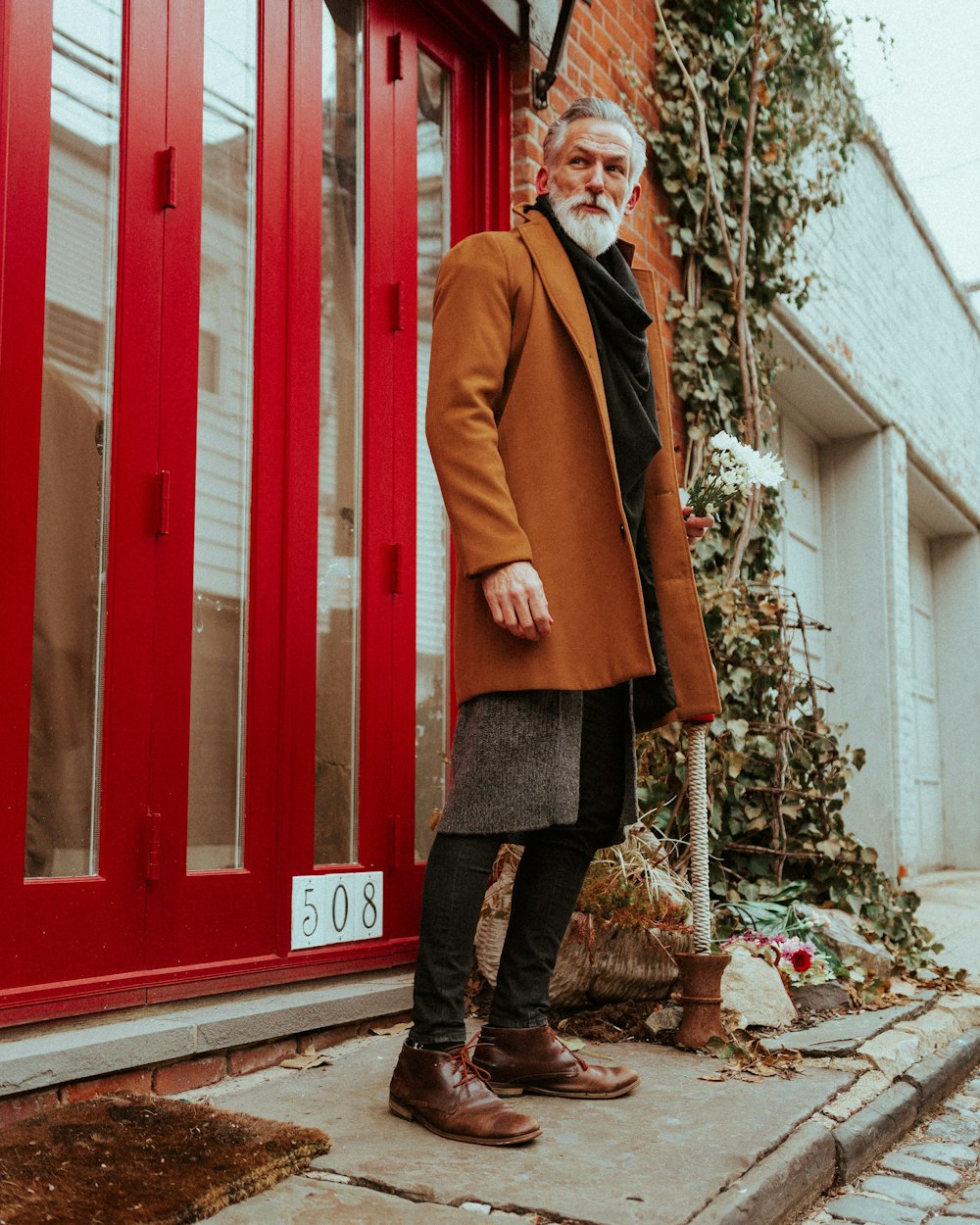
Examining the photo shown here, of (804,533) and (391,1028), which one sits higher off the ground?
(804,533)

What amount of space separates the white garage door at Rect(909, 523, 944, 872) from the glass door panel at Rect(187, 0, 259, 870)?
21.6ft

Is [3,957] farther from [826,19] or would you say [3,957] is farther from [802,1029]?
[826,19]

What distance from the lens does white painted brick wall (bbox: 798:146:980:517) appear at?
265 inches

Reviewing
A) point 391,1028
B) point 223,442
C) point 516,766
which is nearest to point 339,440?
point 223,442

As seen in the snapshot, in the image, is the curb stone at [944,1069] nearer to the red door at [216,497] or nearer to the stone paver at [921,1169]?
the stone paver at [921,1169]

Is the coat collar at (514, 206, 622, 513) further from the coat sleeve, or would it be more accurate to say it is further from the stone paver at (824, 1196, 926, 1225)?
the stone paver at (824, 1196, 926, 1225)

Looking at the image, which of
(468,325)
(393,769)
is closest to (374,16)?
(468,325)

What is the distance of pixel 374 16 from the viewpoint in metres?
3.37

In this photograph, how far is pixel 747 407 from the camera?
492cm

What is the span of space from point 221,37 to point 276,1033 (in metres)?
2.25

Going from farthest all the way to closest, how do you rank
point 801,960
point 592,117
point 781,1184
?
1. point 801,960
2. point 592,117
3. point 781,1184

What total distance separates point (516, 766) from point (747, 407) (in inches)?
123

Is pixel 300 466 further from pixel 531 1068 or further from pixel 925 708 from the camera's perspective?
pixel 925 708

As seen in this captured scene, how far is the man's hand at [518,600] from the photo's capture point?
2.10 m
